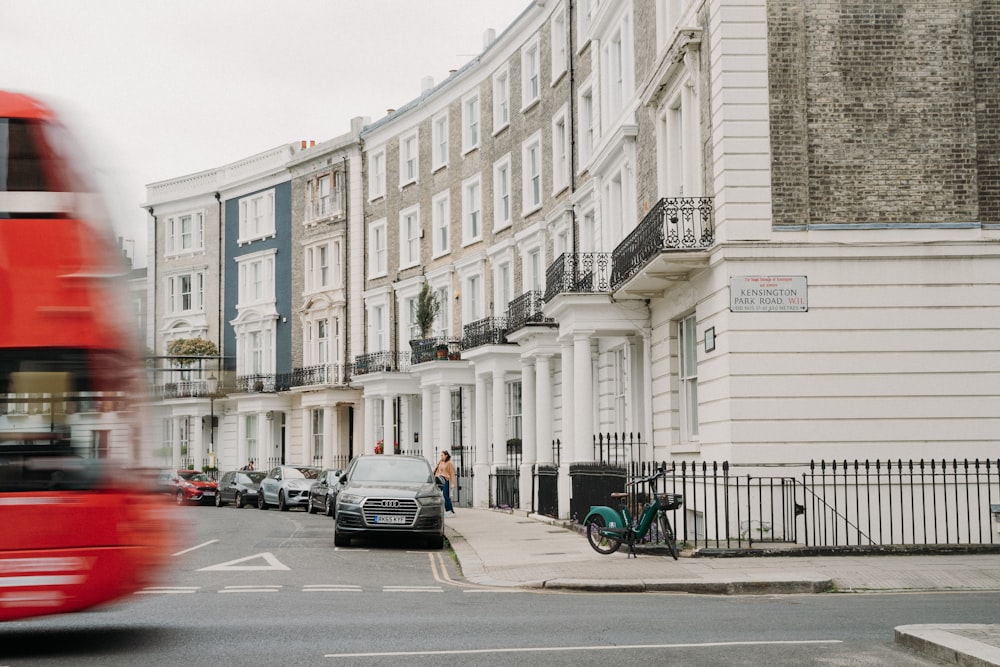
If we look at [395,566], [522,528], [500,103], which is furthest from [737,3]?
[500,103]

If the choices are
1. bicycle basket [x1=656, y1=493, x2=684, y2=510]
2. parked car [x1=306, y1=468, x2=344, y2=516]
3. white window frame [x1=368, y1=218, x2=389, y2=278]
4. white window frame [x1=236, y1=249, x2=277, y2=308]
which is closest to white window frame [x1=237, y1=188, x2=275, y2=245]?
white window frame [x1=236, y1=249, x2=277, y2=308]

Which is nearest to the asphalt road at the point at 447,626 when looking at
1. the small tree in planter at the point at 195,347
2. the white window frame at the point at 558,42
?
the white window frame at the point at 558,42

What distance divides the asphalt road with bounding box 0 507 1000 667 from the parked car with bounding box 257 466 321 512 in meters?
20.0

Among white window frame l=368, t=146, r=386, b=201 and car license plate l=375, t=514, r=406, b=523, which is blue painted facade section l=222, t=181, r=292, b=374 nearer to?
white window frame l=368, t=146, r=386, b=201

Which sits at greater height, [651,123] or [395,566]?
[651,123]

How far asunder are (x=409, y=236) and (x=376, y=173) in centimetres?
384

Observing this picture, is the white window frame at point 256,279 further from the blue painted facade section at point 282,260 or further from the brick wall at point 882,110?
the brick wall at point 882,110

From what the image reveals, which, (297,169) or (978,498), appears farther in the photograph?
(297,169)

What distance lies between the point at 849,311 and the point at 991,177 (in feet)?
9.68

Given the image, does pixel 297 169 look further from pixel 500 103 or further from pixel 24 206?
pixel 24 206

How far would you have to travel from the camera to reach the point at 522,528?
81.3 feet

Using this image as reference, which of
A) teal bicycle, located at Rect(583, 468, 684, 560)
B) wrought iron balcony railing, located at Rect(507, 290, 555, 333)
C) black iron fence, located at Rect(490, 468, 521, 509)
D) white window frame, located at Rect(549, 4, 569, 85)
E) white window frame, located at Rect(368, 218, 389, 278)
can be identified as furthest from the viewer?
white window frame, located at Rect(368, 218, 389, 278)

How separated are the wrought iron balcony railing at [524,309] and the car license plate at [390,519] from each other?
9.55 meters

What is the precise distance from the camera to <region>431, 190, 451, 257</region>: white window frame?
41625 mm
